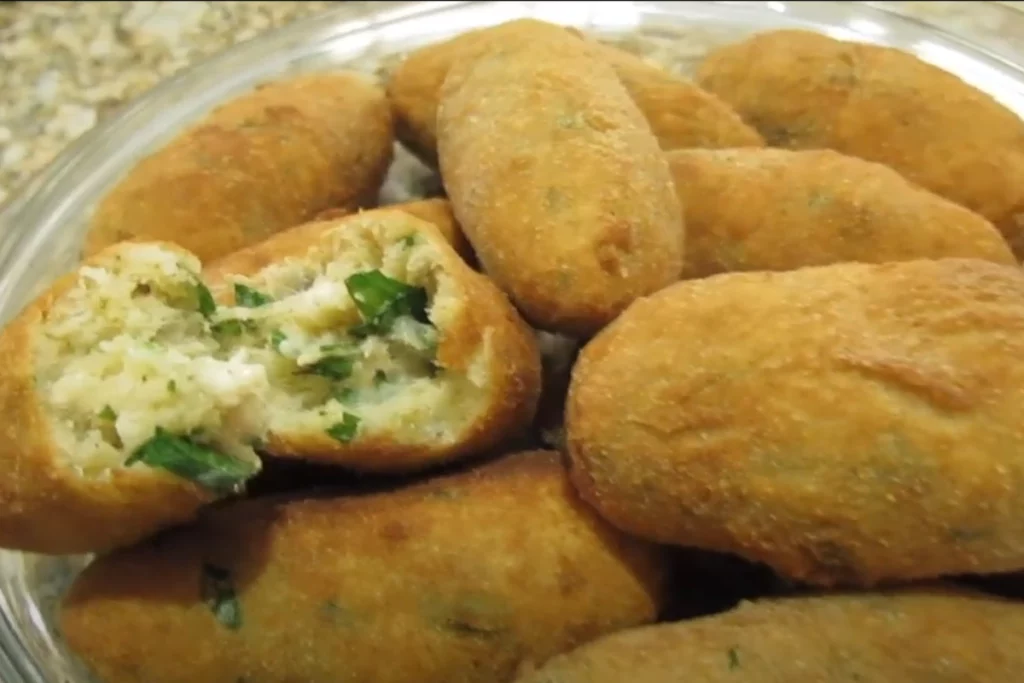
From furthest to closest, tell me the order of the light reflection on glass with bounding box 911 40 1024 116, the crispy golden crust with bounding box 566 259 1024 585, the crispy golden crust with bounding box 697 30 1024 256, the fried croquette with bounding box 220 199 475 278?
the light reflection on glass with bounding box 911 40 1024 116 < the crispy golden crust with bounding box 697 30 1024 256 < the fried croquette with bounding box 220 199 475 278 < the crispy golden crust with bounding box 566 259 1024 585

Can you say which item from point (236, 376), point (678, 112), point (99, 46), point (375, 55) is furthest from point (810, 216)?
point (99, 46)

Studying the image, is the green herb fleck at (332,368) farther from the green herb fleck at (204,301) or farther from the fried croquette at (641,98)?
the fried croquette at (641,98)

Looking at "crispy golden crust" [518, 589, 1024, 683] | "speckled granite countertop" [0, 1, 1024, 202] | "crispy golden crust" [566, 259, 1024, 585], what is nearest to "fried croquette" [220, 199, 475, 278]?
"crispy golden crust" [566, 259, 1024, 585]

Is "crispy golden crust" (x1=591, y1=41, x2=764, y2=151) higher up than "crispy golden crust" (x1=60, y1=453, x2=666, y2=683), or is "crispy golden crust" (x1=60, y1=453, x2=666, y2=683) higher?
"crispy golden crust" (x1=591, y1=41, x2=764, y2=151)

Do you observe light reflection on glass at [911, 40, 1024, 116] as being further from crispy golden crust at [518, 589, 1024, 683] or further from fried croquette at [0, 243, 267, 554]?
fried croquette at [0, 243, 267, 554]

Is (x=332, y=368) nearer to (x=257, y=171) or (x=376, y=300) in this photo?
(x=376, y=300)

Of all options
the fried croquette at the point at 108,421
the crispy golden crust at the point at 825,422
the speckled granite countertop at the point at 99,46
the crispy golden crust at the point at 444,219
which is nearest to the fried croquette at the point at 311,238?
the crispy golden crust at the point at 444,219

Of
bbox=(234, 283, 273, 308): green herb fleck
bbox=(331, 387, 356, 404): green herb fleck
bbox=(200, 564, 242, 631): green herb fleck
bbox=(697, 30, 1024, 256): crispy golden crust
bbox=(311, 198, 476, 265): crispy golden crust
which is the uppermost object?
bbox=(697, 30, 1024, 256): crispy golden crust
